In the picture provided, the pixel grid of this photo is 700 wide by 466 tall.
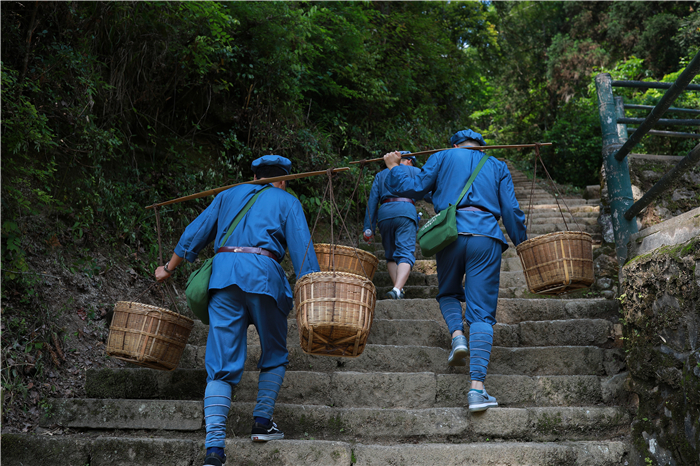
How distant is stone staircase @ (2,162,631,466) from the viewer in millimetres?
3045

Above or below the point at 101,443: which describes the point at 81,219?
above

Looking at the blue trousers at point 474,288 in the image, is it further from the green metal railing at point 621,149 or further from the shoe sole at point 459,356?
the green metal railing at point 621,149

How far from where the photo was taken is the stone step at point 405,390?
3.54 meters

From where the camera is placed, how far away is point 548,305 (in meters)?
4.63

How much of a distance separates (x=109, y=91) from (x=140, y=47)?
1.87ft

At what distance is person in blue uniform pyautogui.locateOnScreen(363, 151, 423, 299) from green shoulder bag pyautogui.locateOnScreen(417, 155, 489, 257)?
1624mm

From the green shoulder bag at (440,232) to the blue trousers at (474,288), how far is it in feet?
0.41

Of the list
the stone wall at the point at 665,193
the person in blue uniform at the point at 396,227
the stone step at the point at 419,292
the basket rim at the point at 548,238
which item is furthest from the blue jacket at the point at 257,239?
the stone wall at the point at 665,193

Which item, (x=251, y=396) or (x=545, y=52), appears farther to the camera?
(x=545, y=52)

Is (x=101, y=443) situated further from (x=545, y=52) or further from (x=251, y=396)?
(x=545, y=52)

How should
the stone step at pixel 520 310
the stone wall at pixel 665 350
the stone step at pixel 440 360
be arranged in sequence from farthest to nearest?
the stone step at pixel 520 310 → the stone step at pixel 440 360 → the stone wall at pixel 665 350

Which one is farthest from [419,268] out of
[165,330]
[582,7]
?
[582,7]

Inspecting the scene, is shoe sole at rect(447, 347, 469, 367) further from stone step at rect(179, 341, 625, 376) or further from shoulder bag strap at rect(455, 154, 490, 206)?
shoulder bag strap at rect(455, 154, 490, 206)

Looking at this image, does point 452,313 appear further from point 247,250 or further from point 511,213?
point 247,250
